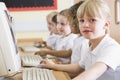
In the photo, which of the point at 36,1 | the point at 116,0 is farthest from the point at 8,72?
the point at 116,0

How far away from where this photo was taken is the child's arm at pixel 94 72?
1123 mm

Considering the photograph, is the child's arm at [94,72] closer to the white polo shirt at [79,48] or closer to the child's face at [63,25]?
the white polo shirt at [79,48]

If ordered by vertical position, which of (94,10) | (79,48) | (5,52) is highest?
(94,10)

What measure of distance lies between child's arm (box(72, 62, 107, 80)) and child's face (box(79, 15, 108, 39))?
200mm

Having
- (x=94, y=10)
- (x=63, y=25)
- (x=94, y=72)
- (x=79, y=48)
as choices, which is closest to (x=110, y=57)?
(x=94, y=72)

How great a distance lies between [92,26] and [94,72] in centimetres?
28

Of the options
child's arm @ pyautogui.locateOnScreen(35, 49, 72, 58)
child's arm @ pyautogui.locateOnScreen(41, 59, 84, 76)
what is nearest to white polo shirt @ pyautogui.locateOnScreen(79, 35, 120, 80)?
child's arm @ pyautogui.locateOnScreen(41, 59, 84, 76)

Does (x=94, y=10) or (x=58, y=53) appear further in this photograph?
(x=58, y=53)

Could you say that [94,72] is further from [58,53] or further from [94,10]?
[58,53]

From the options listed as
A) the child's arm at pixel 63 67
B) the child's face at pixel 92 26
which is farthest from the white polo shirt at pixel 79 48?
the child's face at pixel 92 26

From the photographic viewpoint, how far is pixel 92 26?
1361 mm

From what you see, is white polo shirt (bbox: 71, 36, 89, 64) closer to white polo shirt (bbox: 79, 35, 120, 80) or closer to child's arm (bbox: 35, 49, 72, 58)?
child's arm (bbox: 35, 49, 72, 58)

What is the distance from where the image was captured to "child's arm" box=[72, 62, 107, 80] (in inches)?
44.2

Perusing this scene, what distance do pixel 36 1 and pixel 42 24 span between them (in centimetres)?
36
